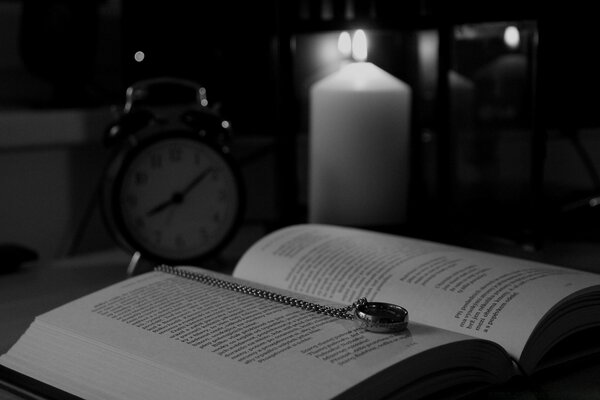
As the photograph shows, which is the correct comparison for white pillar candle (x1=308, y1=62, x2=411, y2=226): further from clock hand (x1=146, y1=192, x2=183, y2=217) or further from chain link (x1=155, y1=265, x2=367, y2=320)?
chain link (x1=155, y1=265, x2=367, y2=320)

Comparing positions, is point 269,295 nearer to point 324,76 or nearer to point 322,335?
point 322,335

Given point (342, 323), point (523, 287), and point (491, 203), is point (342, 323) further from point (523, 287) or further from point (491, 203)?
point (491, 203)

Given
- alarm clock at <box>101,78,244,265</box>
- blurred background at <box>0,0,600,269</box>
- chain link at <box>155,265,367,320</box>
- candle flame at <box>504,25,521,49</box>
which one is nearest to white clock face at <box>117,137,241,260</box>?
alarm clock at <box>101,78,244,265</box>

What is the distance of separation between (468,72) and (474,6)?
0.33 ft

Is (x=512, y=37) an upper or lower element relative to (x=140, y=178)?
upper

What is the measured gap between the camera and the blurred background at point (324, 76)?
0.99 m

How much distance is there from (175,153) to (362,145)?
218 mm

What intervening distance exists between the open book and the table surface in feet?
0.04

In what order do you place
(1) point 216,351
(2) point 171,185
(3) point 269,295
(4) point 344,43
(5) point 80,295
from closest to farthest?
(1) point 216,351 → (3) point 269,295 → (5) point 80,295 → (2) point 171,185 → (4) point 344,43

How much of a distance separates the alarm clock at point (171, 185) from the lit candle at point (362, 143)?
12 cm

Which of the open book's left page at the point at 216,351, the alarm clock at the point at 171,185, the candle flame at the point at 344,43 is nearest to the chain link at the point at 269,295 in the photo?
the open book's left page at the point at 216,351

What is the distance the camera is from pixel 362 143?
101cm

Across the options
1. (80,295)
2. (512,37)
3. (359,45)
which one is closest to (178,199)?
(80,295)

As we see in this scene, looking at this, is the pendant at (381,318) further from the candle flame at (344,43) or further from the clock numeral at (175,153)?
the candle flame at (344,43)
